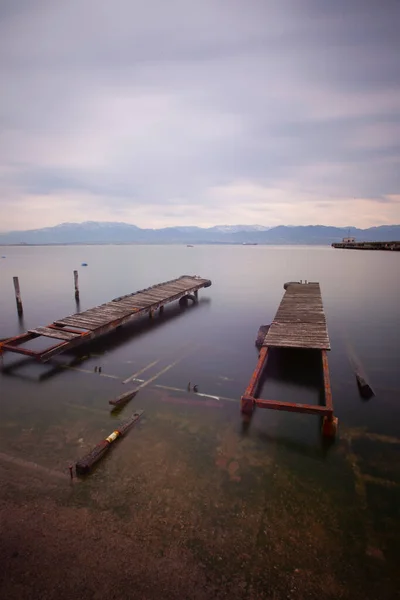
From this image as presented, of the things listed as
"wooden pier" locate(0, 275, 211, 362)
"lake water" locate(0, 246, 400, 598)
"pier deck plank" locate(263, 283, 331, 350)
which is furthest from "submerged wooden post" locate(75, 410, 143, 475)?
"pier deck plank" locate(263, 283, 331, 350)

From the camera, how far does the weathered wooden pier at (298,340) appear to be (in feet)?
37.0

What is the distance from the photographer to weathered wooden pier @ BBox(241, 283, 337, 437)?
444 inches

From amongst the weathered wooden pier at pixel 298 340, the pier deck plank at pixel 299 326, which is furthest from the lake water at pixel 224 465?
the pier deck plank at pixel 299 326

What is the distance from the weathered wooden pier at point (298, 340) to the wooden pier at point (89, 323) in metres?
10.5

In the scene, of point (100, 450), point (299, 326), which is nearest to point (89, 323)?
point (100, 450)

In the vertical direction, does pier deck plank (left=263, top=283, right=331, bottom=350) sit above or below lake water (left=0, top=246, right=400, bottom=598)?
above

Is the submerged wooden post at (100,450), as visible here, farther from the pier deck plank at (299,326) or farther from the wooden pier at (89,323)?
the pier deck plank at (299,326)

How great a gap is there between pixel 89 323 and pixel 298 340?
1342 centimetres

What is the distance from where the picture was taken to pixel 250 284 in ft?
197

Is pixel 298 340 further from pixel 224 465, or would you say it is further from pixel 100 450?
pixel 100 450

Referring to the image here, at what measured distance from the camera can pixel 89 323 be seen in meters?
21.0

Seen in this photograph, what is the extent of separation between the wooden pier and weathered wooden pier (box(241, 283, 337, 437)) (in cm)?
1054

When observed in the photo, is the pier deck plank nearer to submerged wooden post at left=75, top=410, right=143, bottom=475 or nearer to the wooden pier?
submerged wooden post at left=75, top=410, right=143, bottom=475

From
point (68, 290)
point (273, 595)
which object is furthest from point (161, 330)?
point (68, 290)
